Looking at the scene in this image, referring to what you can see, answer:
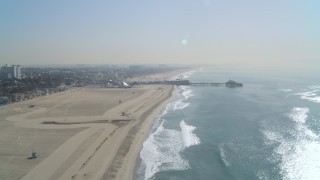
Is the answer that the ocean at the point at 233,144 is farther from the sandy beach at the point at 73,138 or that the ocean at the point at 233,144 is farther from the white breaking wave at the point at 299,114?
the sandy beach at the point at 73,138

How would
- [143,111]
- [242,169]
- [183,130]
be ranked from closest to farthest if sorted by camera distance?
[242,169] < [183,130] < [143,111]

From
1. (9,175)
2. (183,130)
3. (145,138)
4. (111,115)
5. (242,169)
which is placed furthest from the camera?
(111,115)

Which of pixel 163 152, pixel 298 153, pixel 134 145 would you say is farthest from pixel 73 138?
pixel 298 153

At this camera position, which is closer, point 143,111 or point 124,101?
point 143,111

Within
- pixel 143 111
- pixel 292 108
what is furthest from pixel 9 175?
pixel 292 108

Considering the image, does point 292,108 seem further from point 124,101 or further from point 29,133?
point 29,133
